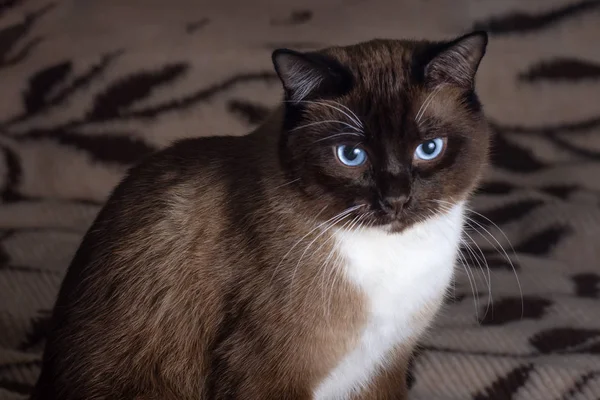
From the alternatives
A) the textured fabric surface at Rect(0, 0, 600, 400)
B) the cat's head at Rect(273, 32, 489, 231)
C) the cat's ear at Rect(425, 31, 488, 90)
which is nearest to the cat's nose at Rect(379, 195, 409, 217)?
the cat's head at Rect(273, 32, 489, 231)

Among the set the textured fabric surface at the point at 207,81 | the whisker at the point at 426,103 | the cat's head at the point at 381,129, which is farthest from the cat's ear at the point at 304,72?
the textured fabric surface at the point at 207,81

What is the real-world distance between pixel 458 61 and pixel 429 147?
0.11 m

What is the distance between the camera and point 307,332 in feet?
3.27

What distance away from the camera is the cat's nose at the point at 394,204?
935 millimetres

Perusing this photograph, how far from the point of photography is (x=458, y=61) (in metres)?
0.97

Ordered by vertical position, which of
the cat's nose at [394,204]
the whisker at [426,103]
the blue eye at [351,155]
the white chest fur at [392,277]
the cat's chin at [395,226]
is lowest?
the white chest fur at [392,277]

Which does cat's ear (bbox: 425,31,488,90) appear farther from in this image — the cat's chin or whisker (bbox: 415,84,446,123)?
the cat's chin

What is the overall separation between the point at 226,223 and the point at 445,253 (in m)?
0.30

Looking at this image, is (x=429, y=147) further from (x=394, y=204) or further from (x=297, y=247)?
(x=297, y=247)

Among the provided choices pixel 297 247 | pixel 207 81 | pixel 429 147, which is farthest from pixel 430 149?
pixel 207 81

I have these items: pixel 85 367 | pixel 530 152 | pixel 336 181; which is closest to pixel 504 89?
pixel 530 152

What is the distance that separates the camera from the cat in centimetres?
96

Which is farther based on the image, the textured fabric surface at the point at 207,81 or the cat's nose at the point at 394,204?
the textured fabric surface at the point at 207,81

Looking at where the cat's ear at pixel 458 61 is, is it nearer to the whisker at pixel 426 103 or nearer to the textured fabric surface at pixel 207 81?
the whisker at pixel 426 103
